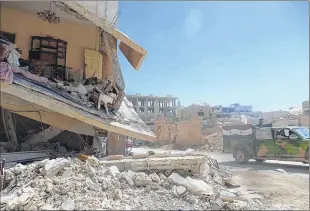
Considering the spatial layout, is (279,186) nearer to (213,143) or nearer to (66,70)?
(66,70)

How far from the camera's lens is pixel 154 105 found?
191 ft

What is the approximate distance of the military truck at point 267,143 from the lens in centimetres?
1347

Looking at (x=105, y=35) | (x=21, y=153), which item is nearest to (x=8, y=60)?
(x=21, y=153)

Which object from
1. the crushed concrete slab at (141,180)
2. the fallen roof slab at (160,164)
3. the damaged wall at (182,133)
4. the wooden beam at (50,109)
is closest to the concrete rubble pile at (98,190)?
the crushed concrete slab at (141,180)

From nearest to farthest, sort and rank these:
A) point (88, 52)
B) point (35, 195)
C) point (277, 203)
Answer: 1. point (35, 195)
2. point (277, 203)
3. point (88, 52)

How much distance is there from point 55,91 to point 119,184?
418 cm

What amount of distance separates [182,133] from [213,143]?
319 centimetres

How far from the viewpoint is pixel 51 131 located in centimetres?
1022

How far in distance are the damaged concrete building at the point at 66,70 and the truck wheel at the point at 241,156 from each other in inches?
256

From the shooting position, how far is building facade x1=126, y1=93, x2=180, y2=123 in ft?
178

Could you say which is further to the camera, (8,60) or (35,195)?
(8,60)

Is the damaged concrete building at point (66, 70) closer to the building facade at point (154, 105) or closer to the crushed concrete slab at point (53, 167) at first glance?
the crushed concrete slab at point (53, 167)

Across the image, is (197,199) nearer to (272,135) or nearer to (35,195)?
(35,195)

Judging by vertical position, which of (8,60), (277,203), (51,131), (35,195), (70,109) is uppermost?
(8,60)
